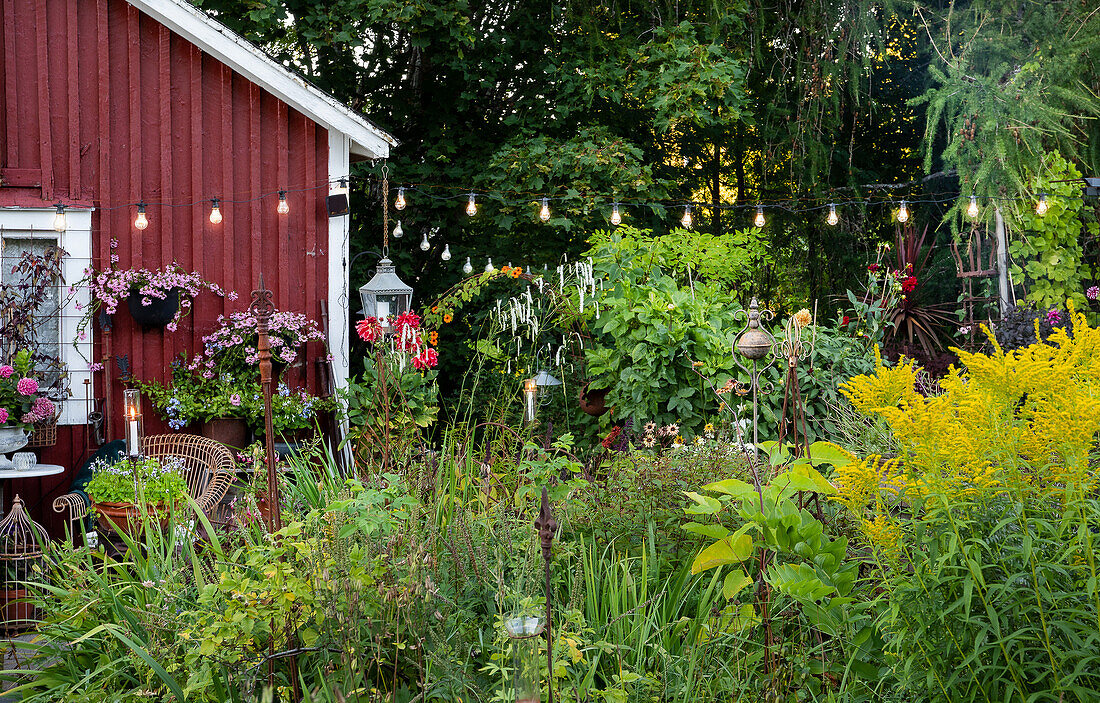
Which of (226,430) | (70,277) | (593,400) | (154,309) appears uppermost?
(70,277)

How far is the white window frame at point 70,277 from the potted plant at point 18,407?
68 centimetres

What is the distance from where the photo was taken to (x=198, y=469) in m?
5.48

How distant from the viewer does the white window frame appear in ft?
20.9

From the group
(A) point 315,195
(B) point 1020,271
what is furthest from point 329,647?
(B) point 1020,271

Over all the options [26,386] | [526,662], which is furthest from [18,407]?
[526,662]

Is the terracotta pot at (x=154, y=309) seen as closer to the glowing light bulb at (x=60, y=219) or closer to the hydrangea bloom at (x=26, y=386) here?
the glowing light bulb at (x=60, y=219)

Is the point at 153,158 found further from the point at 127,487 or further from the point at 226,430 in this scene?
the point at 127,487

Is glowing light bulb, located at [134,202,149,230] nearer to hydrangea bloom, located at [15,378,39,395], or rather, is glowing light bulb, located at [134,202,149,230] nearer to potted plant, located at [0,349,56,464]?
potted plant, located at [0,349,56,464]

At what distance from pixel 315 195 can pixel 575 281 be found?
2.18 metres

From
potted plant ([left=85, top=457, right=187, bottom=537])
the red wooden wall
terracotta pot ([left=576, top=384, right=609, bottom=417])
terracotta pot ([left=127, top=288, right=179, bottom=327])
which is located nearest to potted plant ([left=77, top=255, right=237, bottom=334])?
terracotta pot ([left=127, top=288, right=179, bottom=327])

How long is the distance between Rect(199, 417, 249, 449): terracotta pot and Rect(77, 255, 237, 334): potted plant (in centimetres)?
71

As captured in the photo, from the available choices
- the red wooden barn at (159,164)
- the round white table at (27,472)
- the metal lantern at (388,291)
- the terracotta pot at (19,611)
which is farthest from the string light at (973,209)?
the terracotta pot at (19,611)

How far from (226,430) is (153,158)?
6.64ft

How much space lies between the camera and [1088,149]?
7730 millimetres
